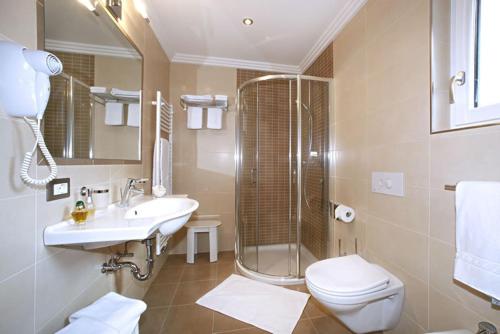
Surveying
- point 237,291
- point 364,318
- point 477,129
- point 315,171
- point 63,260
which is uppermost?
point 477,129

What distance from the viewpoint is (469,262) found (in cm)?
83

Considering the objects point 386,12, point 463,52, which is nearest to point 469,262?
point 463,52

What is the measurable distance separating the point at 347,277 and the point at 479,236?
0.64m

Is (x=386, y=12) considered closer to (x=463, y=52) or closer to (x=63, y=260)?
(x=463, y=52)

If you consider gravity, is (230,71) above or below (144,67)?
above

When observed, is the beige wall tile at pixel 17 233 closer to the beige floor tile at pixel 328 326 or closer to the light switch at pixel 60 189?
the light switch at pixel 60 189

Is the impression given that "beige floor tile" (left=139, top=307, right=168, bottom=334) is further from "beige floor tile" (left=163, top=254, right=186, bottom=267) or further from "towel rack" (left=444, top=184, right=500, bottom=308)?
"towel rack" (left=444, top=184, right=500, bottom=308)

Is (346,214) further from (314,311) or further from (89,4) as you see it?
(89,4)

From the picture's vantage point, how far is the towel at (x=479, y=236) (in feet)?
2.48

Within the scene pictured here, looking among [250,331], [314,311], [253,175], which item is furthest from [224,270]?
[253,175]

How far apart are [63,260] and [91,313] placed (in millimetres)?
280

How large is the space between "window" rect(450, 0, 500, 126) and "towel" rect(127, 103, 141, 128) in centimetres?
196

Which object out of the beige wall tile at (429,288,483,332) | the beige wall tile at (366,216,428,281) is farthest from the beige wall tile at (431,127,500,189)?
the beige wall tile at (429,288,483,332)

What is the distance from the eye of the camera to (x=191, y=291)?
1793 millimetres
